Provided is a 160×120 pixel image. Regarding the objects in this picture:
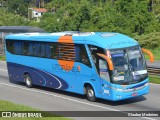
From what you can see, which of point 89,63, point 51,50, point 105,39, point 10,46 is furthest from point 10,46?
point 105,39

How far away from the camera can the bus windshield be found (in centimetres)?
1706

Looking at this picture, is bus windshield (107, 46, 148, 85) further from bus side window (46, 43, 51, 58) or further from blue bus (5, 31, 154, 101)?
bus side window (46, 43, 51, 58)

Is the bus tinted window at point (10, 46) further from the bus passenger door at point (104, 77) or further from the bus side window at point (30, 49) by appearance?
the bus passenger door at point (104, 77)

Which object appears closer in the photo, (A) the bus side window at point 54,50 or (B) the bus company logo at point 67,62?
(B) the bus company logo at point 67,62

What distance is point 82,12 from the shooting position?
190 feet

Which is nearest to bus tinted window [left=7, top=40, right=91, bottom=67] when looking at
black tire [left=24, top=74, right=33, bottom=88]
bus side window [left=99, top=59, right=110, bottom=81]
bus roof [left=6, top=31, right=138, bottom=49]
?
bus roof [left=6, top=31, right=138, bottom=49]

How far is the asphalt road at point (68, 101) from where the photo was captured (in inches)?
671

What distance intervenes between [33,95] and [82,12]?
38.2m

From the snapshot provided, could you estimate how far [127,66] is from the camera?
1730 cm

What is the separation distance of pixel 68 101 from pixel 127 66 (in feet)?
11.3

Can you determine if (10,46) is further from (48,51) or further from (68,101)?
(68,101)

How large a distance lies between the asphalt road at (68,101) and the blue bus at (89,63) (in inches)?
17.0

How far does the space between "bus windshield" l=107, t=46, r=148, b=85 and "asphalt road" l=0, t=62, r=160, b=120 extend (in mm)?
1159

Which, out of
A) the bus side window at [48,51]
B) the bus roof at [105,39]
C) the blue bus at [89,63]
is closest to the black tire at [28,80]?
the blue bus at [89,63]
